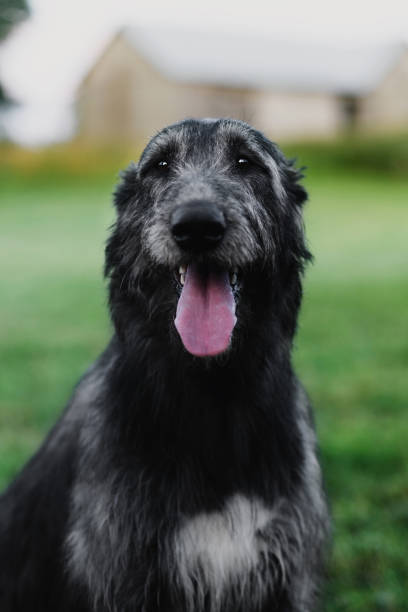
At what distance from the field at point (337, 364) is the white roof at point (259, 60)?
25.3 m

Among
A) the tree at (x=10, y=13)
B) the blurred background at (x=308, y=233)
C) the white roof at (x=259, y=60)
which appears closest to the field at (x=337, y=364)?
the blurred background at (x=308, y=233)

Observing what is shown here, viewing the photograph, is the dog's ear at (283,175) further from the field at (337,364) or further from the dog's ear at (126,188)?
the field at (337,364)

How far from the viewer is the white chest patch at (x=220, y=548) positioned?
283 centimetres

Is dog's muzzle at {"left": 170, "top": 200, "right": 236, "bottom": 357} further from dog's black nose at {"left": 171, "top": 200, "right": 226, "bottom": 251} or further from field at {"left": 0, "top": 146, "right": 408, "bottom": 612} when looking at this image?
field at {"left": 0, "top": 146, "right": 408, "bottom": 612}

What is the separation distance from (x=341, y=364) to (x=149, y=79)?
128 feet

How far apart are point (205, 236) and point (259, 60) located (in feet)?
149

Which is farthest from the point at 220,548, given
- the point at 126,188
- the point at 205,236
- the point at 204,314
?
the point at 126,188

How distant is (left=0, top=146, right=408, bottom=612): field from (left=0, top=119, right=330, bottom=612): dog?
524 mm

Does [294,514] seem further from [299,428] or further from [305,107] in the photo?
[305,107]

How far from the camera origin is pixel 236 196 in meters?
2.82

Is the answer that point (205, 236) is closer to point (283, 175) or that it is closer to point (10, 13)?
point (283, 175)

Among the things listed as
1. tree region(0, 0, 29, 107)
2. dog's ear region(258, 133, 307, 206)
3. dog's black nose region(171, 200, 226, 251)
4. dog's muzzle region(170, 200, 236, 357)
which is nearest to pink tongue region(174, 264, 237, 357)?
dog's muzzle region(170, 200, 236, 357)

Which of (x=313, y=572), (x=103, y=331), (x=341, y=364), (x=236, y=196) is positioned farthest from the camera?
(x=103, y=331)

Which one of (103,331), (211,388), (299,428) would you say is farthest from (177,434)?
(103,331)
